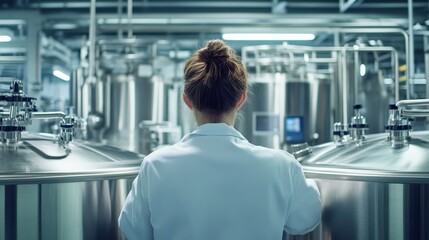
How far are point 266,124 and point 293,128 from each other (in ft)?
0.67

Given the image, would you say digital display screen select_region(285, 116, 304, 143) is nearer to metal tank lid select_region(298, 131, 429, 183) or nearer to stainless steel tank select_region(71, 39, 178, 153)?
stainless steel tank select_region(71, 39, 178, 153)

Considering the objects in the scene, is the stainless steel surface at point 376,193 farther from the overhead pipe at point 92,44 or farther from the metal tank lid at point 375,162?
the overhead pipe at point 92,44

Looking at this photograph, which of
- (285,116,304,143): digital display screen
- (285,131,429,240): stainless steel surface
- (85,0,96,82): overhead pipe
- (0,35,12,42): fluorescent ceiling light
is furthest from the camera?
(0,35,12,42): fluorescent ceiling light

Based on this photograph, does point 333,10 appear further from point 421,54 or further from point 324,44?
point 421,54

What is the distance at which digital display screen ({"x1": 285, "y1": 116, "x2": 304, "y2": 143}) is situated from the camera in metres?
3.71

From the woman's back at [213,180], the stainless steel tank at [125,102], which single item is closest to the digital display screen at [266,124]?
the stainless steel tank at [125,102]

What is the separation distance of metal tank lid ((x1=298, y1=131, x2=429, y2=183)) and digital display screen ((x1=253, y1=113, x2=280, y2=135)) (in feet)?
6.06

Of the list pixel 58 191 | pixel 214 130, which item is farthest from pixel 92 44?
pixel 214 130

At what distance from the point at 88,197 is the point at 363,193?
881mm

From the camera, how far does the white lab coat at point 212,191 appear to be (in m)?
1.16

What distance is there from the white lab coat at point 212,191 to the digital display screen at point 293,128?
2.51 meters

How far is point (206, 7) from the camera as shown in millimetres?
5645

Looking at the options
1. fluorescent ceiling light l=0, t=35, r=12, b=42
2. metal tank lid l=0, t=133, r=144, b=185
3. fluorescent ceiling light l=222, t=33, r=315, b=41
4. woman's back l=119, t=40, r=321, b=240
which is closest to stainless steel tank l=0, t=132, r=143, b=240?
metal tank lid l=0, t=133, r=144, b=185

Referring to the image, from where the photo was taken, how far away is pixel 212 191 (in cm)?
116
